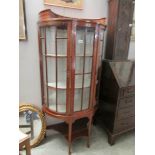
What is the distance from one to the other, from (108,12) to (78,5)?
1.45ft

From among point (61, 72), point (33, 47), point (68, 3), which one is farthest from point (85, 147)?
point (68, 3)

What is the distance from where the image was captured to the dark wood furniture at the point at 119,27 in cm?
185

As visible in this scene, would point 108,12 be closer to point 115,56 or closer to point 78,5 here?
point 78,5

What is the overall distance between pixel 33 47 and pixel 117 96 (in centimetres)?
109

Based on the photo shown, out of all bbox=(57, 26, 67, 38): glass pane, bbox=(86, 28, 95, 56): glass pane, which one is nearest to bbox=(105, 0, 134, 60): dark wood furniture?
bbox=(86, 28, 95, 56): glass pane

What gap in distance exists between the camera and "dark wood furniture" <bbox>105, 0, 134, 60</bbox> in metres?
1.85

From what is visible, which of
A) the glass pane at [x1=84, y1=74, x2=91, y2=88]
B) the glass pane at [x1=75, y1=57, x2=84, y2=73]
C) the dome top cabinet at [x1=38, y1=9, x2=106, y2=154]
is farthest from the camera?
the glass pane at [x1=84, y1=74, x2=91, y2=88]

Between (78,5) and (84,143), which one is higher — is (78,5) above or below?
above

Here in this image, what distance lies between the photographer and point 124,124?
191 centimetres

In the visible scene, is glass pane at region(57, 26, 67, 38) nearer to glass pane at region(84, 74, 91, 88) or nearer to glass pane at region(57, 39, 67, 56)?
glass pane at region(57, 39, 67, 56)

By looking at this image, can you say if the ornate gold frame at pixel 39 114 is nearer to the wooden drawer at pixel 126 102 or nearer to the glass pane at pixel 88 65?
the glass pane at pixel 88 65

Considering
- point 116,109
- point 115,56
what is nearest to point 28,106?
point 116,109

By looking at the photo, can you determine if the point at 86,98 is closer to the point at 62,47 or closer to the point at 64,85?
the point at 64,85

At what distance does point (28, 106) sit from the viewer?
1797mm
